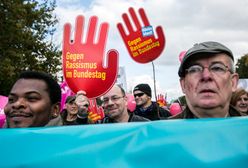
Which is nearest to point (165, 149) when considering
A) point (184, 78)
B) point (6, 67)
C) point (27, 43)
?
point (184, 78)

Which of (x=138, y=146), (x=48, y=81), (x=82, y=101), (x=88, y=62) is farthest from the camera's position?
(x=88, y=62)

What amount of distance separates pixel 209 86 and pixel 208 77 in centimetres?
4

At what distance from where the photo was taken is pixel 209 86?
1969 mm

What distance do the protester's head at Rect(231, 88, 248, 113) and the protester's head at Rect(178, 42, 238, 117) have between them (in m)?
2.14

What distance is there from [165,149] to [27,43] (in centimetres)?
2007

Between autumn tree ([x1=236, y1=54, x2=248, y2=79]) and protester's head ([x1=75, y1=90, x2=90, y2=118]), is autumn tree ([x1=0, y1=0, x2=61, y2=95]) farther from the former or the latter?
autumn tree ([x1=236, y1=54, x2=248, y2=79])

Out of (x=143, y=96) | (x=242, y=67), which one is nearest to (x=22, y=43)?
(x=143, y=96)

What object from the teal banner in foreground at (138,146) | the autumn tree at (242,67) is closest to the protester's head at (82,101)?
the teal banner in foreground at (138,146)

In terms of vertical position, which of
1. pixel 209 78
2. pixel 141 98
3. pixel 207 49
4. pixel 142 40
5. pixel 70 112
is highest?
pixel 142 40

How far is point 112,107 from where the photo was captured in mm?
4297

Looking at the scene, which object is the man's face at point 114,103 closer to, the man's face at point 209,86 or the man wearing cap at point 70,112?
the man wearing cap at point 70,112

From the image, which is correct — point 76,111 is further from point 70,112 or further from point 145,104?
point 145,104

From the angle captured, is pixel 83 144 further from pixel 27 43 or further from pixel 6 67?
pixel 27 43

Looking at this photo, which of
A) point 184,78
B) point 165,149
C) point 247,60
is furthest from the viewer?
point 247,60
